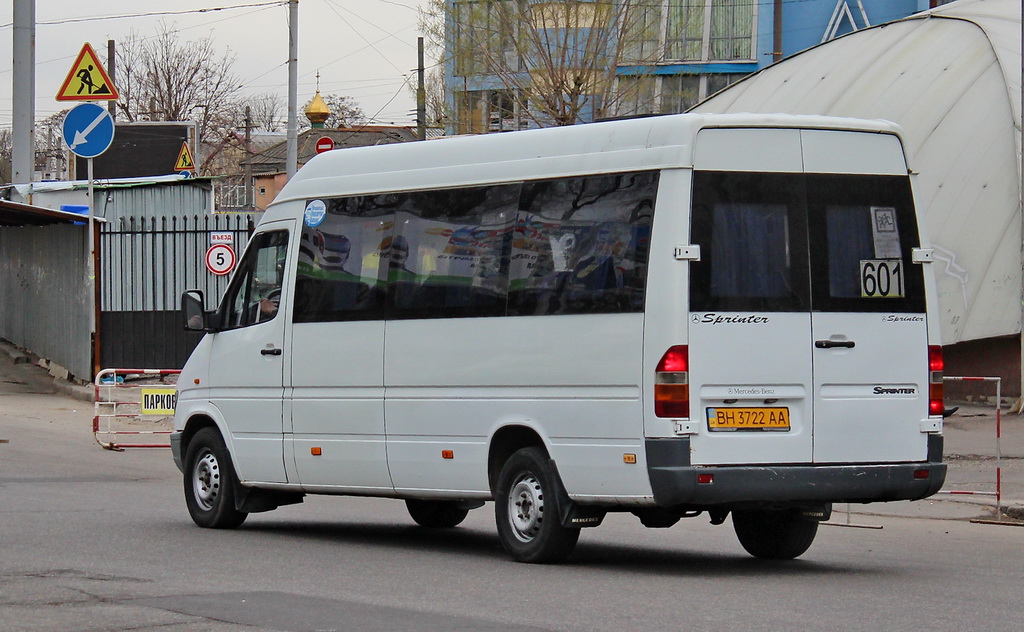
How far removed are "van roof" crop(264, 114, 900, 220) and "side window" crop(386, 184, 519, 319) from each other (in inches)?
4.8

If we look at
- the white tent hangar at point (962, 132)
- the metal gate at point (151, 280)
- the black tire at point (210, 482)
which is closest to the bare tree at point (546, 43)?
the white tent hangar at point (962, 132)

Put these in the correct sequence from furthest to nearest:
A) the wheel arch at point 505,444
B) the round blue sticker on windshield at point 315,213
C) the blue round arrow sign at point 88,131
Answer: the blue round arrow sign at point 88,131 → the round blue sticker on windshield at point 315,213 → the wheel arch at point 505,444

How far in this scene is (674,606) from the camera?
8.01m

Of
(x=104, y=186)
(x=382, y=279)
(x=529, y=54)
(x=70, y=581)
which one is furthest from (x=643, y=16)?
(x=70, y=581)

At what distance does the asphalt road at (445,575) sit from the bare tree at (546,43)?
79.2 feet

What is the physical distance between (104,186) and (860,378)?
22826 millimetres

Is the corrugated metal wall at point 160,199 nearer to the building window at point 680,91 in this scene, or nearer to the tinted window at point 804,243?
the tinted window at point 804,243

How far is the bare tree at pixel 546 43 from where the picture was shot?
37906 mm

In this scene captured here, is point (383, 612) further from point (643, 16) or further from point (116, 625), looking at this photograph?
point (643, 16)

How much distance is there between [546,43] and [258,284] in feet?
86.6

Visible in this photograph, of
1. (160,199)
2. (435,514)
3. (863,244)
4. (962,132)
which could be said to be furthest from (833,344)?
(160,199)

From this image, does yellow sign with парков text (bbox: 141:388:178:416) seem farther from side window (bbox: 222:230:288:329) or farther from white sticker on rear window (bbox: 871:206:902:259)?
white sticker on rear window (bbox: 871:206:902:259)

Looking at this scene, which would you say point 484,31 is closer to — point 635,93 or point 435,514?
point 635,93

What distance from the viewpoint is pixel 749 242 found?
957 centimetres
